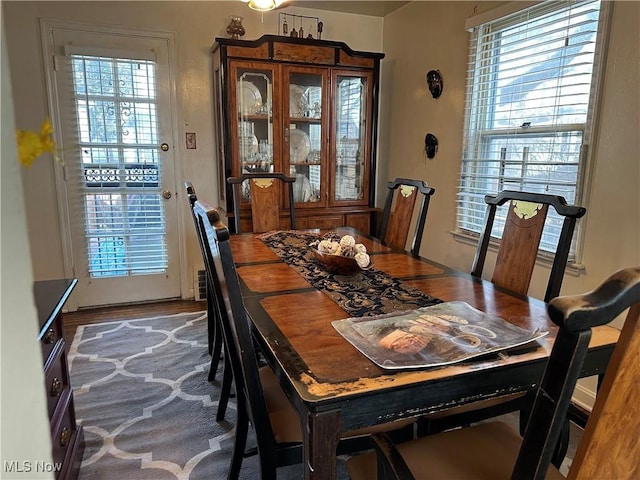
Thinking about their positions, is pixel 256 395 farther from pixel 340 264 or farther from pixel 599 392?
pixel 599 392

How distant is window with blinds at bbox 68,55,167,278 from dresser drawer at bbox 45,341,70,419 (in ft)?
6.42

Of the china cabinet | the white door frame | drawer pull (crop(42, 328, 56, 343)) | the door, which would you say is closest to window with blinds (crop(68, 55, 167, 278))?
the door

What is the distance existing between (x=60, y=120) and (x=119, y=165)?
0.50 metres

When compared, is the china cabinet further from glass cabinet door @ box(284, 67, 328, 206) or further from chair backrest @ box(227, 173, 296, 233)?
chair backrest @ box(227, 173, 296, 233)

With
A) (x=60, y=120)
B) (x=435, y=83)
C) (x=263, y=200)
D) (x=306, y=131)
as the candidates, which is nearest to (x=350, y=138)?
(x=306, y=131)

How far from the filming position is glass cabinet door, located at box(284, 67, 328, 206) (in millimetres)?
3381

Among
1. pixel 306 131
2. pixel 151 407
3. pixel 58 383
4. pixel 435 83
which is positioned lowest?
pixel 151 407

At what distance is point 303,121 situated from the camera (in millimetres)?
3471

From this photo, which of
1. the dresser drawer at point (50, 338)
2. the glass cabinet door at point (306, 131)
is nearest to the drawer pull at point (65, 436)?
the dresser drawer at point (50, 338)

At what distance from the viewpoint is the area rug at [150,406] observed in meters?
1.77

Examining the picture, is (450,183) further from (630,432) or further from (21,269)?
(21,269)

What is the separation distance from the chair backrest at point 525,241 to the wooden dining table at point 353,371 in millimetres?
243

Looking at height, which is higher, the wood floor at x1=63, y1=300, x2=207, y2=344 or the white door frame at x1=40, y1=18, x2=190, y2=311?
the white door frame at x1=40, y1=18, x2=190, y2=311

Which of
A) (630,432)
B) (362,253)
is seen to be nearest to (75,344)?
(362,253)
